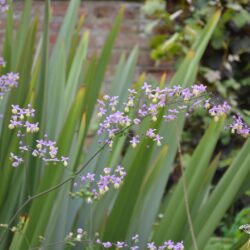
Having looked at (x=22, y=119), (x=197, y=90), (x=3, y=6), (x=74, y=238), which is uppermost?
(x=3, y=6)

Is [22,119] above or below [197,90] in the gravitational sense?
below

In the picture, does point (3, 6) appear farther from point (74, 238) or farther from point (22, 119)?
point (74, 238)

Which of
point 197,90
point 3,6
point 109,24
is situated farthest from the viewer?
point 109,24

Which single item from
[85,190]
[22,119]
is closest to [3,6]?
[22,119]

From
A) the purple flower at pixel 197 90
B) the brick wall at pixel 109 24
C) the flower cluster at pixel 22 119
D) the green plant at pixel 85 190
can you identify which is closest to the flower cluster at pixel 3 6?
the green plant at pixel 85 190

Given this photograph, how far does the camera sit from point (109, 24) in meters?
3.96

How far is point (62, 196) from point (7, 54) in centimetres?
54

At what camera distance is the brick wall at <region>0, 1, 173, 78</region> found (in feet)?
12.8

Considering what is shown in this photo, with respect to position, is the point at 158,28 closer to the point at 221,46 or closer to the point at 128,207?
the point at 221,46

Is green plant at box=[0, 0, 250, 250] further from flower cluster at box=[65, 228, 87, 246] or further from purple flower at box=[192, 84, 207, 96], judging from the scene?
purple flower at box=[192, 84, 207, 96]

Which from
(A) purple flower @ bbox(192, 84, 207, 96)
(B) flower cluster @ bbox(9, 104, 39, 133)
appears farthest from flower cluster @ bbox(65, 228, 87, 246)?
(A) purple flower @ bbox(192, 84, 207, 96)

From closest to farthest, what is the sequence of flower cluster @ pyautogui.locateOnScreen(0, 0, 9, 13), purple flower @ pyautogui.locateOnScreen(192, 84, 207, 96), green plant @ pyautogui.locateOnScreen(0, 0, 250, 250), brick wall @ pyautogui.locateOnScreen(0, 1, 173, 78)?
1. purple flower @ pyautogui.locateOnScreen(192, 84, 207, 96)
2. green plant @ pyautogui.locateOnScreen(0, 0, 250, 250)
3. flower cluster @ pyautogui.locateOnScreen(0, 0, 9, 13)
4. brick wall @ pyautogui.locateOnScreen(0, 1, 173, 78)

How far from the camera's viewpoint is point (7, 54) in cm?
190

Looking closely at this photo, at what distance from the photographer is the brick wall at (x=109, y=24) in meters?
3.89
